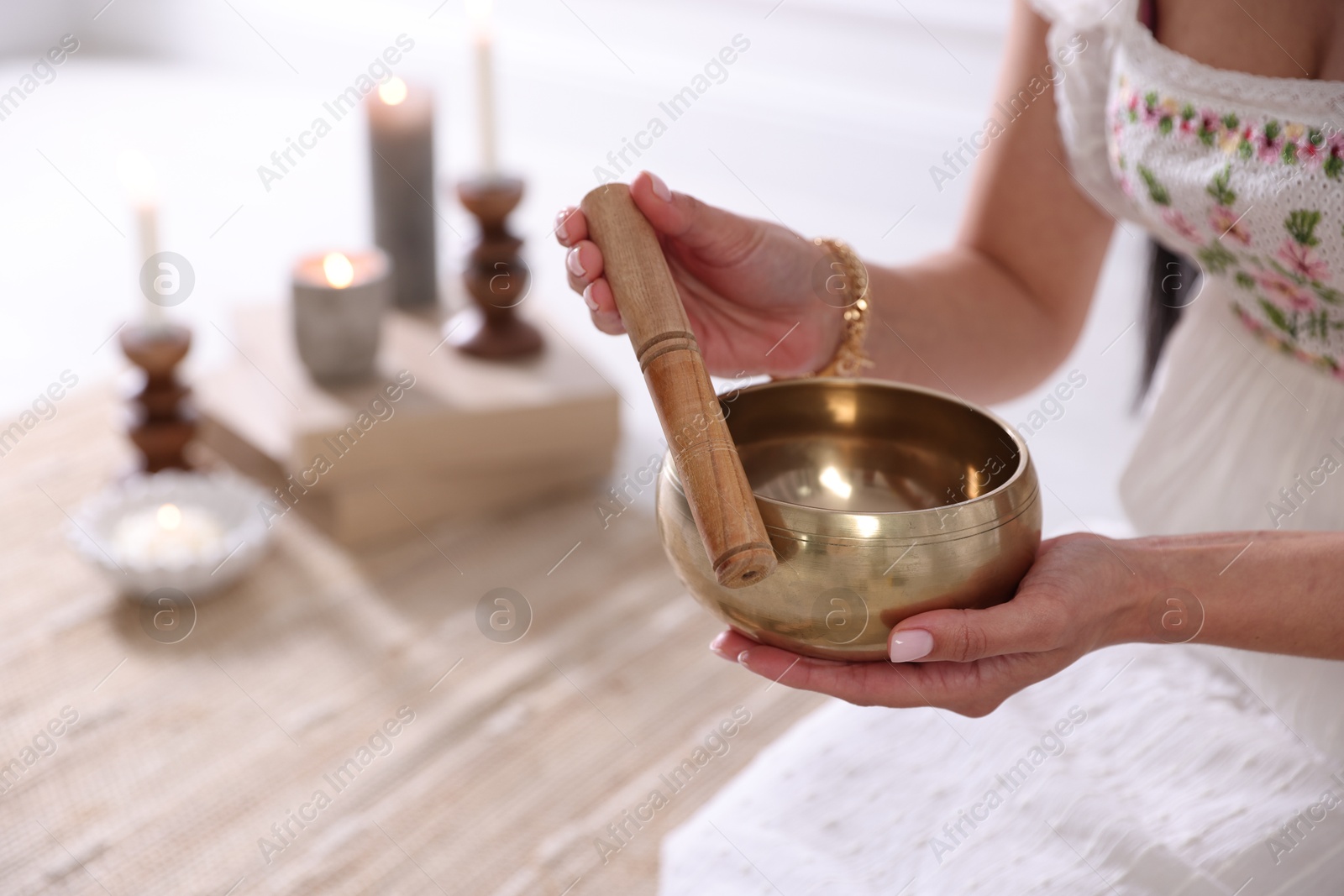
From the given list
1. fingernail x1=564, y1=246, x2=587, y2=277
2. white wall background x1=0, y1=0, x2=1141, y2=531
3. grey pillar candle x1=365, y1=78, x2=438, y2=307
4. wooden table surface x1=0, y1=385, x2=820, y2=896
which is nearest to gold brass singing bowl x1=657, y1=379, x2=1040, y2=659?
fingernail x1=564, y1=246, x2=587, y2=277

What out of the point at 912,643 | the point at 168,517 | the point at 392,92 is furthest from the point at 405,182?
the point at 912,643

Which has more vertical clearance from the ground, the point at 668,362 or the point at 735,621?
the point at 668,362

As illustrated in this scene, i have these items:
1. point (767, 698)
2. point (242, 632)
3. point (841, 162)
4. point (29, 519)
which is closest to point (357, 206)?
point (841, 162)

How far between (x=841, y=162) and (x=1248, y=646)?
1849 mm

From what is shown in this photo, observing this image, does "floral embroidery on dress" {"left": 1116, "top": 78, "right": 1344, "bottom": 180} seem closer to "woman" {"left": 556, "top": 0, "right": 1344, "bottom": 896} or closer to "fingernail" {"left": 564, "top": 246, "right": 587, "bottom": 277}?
"woman" {"left": 556, "top": 0, "right": 1344, "bottom": 896}

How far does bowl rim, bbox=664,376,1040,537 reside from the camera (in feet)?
1.78

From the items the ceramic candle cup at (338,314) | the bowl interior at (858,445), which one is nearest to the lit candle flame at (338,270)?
the ceramic candle cup at (338,314)

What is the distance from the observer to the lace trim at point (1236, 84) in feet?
2.27

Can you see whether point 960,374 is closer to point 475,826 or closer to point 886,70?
point 475,826

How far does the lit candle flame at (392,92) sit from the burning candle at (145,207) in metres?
0.28

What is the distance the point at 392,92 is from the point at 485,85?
126 mm

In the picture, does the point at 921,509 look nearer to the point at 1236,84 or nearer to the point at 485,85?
the point at 1236,84

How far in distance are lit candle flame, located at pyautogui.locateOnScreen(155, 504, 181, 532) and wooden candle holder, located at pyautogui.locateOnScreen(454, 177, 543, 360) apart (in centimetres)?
37

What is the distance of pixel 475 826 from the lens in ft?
3.21
